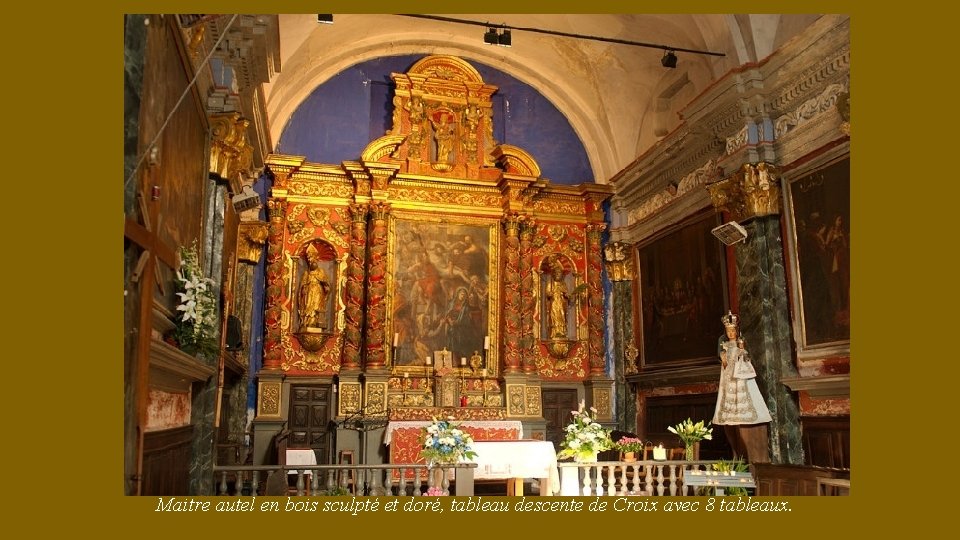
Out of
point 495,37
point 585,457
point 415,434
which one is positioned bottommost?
point 585,457

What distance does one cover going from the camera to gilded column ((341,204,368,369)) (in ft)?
40.6

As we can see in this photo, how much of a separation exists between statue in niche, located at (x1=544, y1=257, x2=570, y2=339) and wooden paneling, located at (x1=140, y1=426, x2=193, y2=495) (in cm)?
741

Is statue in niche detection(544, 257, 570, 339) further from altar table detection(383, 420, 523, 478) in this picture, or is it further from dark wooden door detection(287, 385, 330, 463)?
dark wooden door detection(287, 385, 330, 463)

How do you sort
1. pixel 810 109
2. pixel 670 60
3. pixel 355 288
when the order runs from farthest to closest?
pixel 355 288 < pixel 670 60 < pixel 810 109

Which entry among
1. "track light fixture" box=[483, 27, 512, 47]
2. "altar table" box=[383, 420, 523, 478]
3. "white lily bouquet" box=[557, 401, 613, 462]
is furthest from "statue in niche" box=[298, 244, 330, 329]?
"white lily bouquet" box=[557, 401, 613, 462]

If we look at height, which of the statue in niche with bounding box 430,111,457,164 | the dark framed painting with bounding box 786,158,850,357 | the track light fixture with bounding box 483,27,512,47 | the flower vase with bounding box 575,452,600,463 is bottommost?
the flower vase with bounding box 575,452,600,463

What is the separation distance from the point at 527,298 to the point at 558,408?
2.02m

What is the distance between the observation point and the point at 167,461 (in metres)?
6.29

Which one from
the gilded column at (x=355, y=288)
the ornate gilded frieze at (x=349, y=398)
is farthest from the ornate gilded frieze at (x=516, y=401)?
the gilded column at (x=355, y=288)

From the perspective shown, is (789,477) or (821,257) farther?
(821,257)

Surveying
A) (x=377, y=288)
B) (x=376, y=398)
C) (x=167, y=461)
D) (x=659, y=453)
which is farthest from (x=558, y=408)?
(x=167, y=461)

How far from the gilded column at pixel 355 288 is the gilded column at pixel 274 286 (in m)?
1.07

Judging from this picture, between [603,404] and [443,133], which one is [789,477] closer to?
[603,404]

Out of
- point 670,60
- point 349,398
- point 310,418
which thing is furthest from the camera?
point 310,418
